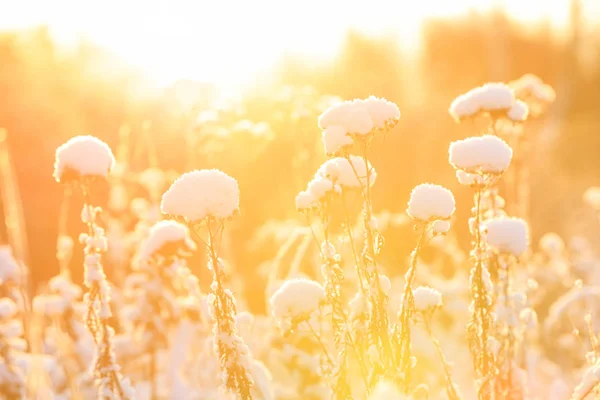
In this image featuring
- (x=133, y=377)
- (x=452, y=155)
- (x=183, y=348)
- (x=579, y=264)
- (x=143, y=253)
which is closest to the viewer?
(x=452, y=155)

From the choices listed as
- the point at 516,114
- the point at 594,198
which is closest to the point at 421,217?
the point at 516,114

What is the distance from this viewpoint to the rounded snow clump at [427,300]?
94.9 inches

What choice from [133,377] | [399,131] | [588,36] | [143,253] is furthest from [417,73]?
[143,253]

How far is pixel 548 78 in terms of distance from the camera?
23672mm

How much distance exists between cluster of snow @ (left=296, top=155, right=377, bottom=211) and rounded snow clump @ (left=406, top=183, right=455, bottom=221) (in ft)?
0.75

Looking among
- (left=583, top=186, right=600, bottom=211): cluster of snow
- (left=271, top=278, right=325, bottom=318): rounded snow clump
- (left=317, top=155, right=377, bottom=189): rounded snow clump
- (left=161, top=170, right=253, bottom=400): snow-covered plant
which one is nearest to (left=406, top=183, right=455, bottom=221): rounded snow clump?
(left=317, top=155, right=377, bottom=189): rounded snow clump

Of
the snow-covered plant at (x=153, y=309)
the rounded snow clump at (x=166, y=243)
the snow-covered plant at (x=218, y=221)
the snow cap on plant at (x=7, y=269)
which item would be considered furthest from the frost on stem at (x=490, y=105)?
the snow cap on plant at (x=7, y=269)

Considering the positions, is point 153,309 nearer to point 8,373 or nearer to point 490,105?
point 8,373

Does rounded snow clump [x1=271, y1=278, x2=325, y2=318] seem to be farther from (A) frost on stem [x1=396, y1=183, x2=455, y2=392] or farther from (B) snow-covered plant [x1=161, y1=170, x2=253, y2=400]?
(A) frost on stem [x1=396, y1=183, x2=455, y2=392]

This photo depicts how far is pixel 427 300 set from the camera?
2.42 metres

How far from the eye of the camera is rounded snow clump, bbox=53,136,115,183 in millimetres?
2293

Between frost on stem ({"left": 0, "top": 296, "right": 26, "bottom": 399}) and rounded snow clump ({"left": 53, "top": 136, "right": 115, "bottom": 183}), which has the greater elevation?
rounded snow clump ({"left": 53, "top": 136, "right": 115, "bottom": 183})

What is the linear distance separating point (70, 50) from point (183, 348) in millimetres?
10281

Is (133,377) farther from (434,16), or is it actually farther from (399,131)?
(434,16)
